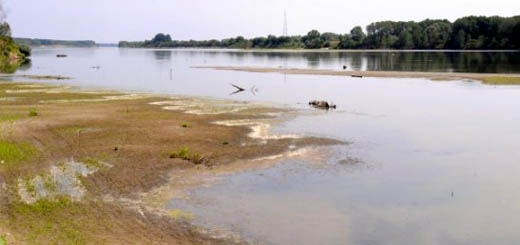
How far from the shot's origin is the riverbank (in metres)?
15.5

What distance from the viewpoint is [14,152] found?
2408cm

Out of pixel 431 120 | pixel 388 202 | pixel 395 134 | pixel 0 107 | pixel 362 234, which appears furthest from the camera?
pixel 0 107

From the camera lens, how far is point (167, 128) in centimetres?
3186

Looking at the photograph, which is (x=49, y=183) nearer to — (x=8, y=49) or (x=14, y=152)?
(x=14, y=152)

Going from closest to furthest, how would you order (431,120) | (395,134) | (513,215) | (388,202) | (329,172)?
(513,215) → (388,202) → (329,172) → (395,134) → (431,120)

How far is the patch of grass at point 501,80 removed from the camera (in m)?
64.0

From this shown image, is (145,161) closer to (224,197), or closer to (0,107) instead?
(224,197)

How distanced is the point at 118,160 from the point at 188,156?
3.06 meters

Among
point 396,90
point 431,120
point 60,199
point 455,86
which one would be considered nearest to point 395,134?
point 431,120

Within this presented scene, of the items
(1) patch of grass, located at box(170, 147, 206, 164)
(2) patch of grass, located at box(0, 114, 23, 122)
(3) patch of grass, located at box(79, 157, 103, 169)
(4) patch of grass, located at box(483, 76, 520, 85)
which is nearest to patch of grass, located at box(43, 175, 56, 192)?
(3) patch of grass, located at box(79, 157, 103, 169)

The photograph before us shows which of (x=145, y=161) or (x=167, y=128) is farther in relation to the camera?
(x=167, y=128)

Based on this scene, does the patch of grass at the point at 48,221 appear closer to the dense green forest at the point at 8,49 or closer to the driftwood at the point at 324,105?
the driftwood at the point at 324,105

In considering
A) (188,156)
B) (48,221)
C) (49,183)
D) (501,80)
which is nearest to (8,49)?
(501,80)

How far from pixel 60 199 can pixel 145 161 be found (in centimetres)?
634
